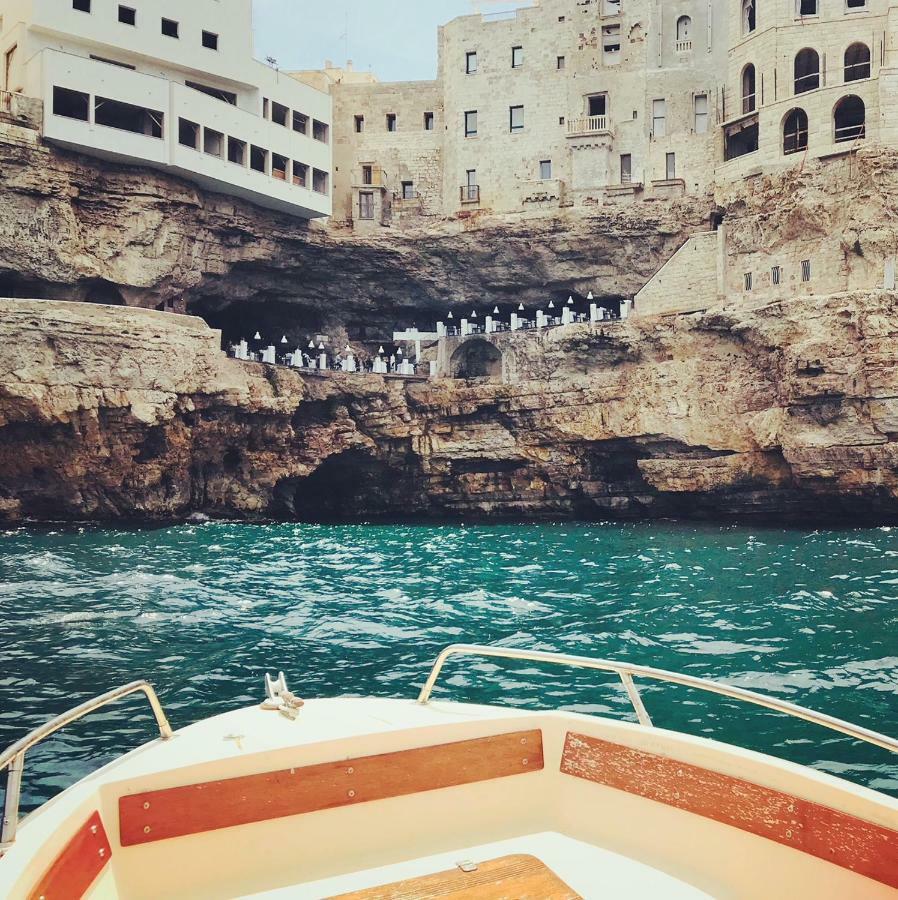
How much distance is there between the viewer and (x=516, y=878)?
16.0ft

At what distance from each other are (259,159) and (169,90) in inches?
206

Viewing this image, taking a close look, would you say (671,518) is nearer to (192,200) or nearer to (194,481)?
(194,481)

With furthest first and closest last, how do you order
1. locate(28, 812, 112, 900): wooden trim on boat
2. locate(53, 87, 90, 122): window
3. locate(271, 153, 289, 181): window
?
locate(271, 153, 289, 181): window, locate(53, 87, 90, 122): window, locate(28, 812, 112, 900): wooden trim on boat

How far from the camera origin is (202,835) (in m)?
5.11

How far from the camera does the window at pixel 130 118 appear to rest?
129ft

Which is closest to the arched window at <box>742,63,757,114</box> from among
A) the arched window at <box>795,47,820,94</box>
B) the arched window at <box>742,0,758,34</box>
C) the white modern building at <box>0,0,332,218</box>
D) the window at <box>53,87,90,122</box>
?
the arched window at <box>742,0,758,34</box>

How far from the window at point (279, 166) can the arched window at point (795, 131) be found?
2105 cm

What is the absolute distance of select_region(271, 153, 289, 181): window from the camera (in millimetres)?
43875

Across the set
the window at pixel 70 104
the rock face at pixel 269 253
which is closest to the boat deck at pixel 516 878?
the rock face at pixel 269 253

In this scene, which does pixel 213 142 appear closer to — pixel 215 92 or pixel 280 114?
pixel 215 92

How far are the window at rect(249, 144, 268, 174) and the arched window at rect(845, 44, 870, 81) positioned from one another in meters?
24.5

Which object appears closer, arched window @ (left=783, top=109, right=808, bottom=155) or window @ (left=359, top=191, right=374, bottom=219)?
arched window @ (left=783, top=109, right=808, bottom=155)

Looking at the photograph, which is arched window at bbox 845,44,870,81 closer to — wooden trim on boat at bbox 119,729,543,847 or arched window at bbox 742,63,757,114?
arched window at bbox 742,63,757,114

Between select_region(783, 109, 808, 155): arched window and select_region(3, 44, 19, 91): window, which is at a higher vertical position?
select_region(3, 44, 19, 91): window
